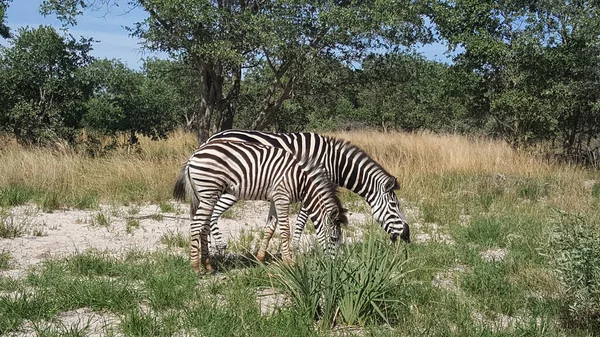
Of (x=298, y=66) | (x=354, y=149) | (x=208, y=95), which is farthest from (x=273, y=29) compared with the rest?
(x=354, y=149)

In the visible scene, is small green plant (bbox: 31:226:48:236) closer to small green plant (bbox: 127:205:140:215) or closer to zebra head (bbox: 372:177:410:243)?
small green plant (bbox: 127:205:140:215)

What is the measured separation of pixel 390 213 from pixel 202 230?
2103mm

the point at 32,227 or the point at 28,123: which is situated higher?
the point at 28,123

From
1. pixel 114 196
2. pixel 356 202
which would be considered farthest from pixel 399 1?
pixel 114 196

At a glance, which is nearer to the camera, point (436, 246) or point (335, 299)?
point (335, 299)

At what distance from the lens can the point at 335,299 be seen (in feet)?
13.9

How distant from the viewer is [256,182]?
5723 mm

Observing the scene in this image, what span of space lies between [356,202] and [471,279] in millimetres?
4581

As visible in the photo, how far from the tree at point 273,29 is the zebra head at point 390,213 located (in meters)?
4.56

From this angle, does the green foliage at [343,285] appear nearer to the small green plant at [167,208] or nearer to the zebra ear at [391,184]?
the zebra ear at [391,184]

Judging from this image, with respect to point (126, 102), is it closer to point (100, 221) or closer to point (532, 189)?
point (100, 221)

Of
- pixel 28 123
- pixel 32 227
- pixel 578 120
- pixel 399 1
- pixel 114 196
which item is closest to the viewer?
pixel 32 227

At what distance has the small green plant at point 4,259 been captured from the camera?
551 cm

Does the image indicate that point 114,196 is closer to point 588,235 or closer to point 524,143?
point 588,235
